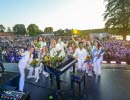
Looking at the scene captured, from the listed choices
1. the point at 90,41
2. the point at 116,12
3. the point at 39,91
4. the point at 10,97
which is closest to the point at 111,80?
the point at 90,41

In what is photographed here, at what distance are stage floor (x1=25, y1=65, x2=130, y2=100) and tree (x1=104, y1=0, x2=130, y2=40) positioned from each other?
1188 inches

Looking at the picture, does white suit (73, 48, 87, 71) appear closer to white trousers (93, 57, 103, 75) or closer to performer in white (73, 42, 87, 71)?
performer in white (73, 42, 87, 71)

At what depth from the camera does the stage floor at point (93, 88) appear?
19.0 feet

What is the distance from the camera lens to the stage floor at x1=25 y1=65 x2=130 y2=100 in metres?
5.79

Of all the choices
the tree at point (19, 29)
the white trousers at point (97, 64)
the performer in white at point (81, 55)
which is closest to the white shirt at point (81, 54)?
the performer in white at point (81, 55)

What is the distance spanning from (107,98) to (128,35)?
118ft

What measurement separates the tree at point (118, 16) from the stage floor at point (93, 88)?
30180 millimetres

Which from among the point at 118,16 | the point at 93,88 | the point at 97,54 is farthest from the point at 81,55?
the point at 118,16

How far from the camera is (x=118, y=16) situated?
3703cm

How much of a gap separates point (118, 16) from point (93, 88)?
3310 cm

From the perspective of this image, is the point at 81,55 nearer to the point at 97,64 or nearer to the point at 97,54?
the point at 97,54

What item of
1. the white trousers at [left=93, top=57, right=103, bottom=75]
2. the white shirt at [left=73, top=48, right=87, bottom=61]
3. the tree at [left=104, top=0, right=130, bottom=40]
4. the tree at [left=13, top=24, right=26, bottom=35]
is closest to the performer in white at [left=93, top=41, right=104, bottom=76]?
the white trousers at [left=93, top=57, right=103, bottom=75]

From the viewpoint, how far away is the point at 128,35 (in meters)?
38.8

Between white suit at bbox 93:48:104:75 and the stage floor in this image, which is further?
white suit at bbox 93:48:104:75
